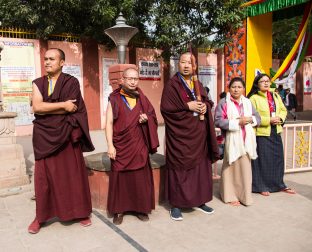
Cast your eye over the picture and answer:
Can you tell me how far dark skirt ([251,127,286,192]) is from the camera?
420 centimetres

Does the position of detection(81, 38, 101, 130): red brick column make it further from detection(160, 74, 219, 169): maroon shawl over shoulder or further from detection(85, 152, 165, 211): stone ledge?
detection(160, 74, 219, 169): maroon shawl over shoulder

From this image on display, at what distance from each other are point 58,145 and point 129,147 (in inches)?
26.4

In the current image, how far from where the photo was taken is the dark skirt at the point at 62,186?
314 centimetres

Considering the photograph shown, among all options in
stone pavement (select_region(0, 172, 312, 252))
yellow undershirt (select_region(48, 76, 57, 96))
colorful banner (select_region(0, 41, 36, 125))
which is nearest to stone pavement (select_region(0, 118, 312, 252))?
stone pavement (select_region(0, 172, 312, 252))

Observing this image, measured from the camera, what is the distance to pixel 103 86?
35.7 feet

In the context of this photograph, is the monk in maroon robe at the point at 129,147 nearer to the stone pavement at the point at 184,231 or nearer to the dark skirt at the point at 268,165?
the stone pavement at the point at 184,231

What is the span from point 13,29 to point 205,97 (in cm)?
762

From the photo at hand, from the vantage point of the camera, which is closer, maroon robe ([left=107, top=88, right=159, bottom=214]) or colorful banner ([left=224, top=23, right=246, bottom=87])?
maroon robe ([left=107, top=88, right=159, bottom=214])

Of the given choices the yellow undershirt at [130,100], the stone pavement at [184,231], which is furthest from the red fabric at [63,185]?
the yellow undershirt at [130,100]

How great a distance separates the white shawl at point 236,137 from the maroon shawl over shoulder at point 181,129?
427mm

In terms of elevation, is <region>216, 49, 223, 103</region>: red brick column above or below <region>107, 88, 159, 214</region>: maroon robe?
above

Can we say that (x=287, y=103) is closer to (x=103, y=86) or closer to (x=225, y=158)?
(x=103, y=86)

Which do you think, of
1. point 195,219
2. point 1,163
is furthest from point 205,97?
point 1,163

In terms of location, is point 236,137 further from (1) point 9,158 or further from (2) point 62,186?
(1) point 9,158
